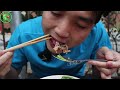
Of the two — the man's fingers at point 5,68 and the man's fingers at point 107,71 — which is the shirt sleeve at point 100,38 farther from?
the man's fingers at point 5,68

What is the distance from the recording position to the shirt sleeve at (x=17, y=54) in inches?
39.8

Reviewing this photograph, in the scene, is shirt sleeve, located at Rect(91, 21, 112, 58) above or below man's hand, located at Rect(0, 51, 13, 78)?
above

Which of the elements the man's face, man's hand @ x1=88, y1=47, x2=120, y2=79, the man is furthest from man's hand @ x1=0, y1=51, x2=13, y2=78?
man's hand @ x1=88, y1=47, x2=120, y2=79

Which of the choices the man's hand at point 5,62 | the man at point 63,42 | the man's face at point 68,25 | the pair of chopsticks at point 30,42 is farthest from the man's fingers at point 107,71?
the man's hand at point 5,62

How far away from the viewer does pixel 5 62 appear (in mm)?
984

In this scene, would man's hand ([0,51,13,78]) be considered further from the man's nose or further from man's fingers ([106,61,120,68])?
man's fingers ([106,61,120,68])

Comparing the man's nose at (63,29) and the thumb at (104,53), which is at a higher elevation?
the man's nose at (63,29)

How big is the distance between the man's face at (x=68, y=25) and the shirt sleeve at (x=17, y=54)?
115 millimetres

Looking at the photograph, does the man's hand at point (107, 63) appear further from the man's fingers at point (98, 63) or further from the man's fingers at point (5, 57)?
the man's fingers at point (5, 57)

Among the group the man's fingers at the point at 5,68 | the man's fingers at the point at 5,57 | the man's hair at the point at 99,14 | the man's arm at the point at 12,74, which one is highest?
the man's hair at the point at 99,14

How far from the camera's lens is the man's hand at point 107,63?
101 cm

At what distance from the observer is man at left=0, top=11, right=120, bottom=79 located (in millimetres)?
973

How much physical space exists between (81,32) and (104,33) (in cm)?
11
